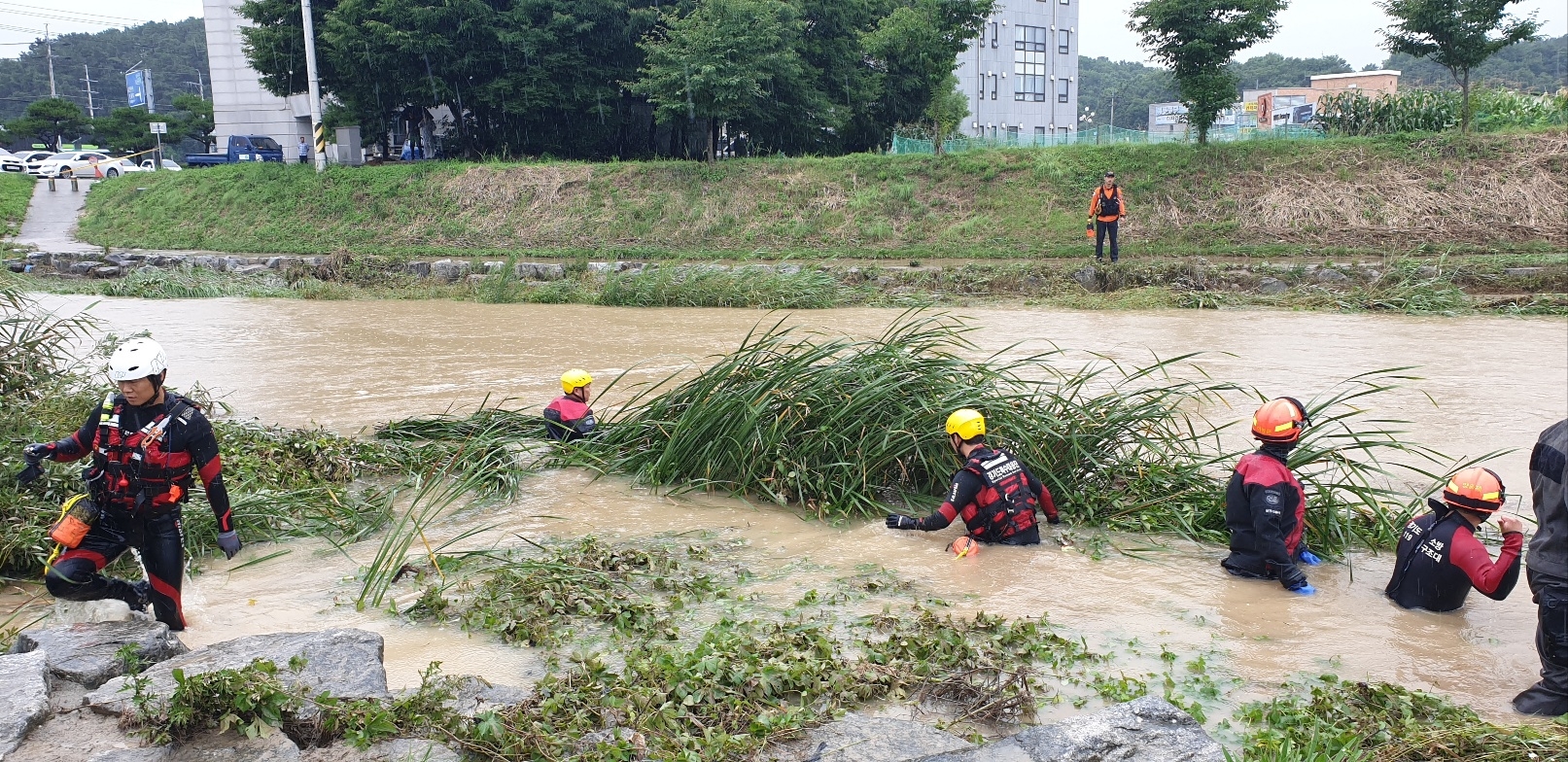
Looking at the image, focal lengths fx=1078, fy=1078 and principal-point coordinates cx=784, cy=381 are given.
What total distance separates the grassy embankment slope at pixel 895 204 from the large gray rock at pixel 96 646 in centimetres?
1926

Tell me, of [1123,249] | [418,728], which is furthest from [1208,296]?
[418,728]

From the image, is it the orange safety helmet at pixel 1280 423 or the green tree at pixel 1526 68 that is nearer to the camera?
the orange safety helmet at pixel 1280 423

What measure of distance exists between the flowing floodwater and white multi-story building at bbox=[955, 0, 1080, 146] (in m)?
37.9

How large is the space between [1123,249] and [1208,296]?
5.13 meters

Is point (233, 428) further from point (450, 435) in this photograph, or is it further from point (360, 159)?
point (360, 159)

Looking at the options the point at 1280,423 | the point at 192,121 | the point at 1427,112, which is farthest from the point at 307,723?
the point at 192,121

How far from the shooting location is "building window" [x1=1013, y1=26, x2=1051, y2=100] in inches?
2158

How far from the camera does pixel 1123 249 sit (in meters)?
21.6

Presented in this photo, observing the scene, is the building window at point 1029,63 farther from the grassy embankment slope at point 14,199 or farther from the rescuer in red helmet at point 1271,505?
the rescuer in red helmet at point 1271,505

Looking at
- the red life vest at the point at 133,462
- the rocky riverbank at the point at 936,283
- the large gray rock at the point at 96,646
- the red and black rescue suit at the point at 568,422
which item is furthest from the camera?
the rocky riverbank at the point at 936,283

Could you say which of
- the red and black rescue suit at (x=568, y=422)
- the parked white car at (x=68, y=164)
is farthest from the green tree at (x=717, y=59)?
the parked white car at (x=68, y=164)

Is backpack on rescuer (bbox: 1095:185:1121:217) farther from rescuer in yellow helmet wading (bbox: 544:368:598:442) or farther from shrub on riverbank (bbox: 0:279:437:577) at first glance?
shrub on riverbank (bbox: 0:279:437:577)

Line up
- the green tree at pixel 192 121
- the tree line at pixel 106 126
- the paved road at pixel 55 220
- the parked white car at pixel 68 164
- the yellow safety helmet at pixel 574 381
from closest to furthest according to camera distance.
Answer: the yellow safety helmet at pixel 574 381 < the paved road at pixel 55 220 < the parked white car at pixel 68 164 < the tree line at pixel 106 126 < the green tree at pixel 192 121

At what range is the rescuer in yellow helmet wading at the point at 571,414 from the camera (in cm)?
Result: 793
